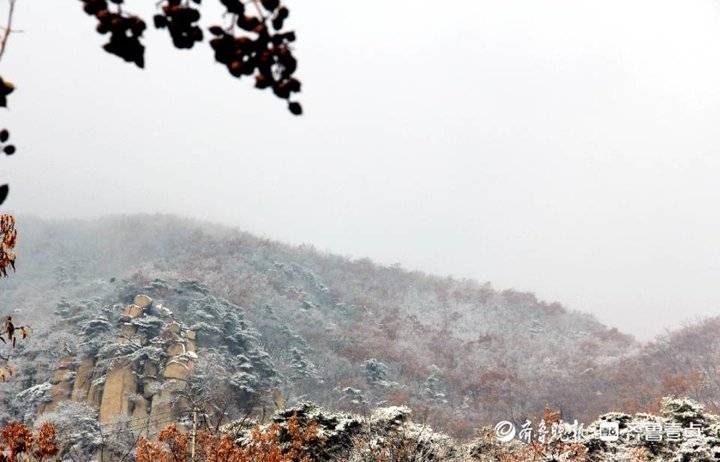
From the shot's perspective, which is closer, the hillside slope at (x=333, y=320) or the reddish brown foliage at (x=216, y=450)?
the reddish brown foliage at (x=216, y=450)

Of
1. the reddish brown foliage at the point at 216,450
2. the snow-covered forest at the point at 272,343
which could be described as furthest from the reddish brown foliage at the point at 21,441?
the snow-covered forest at the point at 272,343

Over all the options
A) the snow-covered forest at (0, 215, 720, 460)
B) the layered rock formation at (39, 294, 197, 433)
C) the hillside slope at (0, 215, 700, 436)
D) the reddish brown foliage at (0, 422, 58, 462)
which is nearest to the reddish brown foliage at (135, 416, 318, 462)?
the snow-covered forest at (0, 215, 720, 460)

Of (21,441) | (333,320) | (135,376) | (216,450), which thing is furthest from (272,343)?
(21,441)

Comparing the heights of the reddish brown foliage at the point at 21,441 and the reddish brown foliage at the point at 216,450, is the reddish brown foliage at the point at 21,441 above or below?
above

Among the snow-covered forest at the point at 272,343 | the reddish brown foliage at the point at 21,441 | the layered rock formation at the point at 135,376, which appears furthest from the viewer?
the snow-covered forest at the point at 272,343

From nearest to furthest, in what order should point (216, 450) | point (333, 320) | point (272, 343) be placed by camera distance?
point (216, 450), point (272, 343), point (333, 320)

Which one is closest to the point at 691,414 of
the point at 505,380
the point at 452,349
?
the point at 505,380

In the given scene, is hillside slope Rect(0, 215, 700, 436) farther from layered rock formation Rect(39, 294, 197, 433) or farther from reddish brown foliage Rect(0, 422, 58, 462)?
reddish brown foliage Rect(0, 422, 58, 462)

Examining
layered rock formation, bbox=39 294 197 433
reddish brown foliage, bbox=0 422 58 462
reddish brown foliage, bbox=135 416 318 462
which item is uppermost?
reddish brown foliage, bbox=0 422 58 462

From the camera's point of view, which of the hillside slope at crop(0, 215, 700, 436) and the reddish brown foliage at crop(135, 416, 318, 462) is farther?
the hillside slope at crop(0, 215, 700, 436)

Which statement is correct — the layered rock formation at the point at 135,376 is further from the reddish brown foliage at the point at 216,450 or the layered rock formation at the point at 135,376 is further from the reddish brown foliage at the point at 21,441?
the reddish brown foliage at the point at 21,441

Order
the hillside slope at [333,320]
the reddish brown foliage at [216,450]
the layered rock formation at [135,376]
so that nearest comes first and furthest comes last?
the reddish brown foliage at [216,450] → the layered rock formation at [135,376] → the hillside slope at [333,320]

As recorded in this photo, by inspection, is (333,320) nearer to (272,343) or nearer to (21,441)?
(272,343)

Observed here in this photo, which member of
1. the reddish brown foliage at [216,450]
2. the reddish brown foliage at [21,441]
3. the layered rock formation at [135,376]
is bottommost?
the layered rock formation at [135,376]
